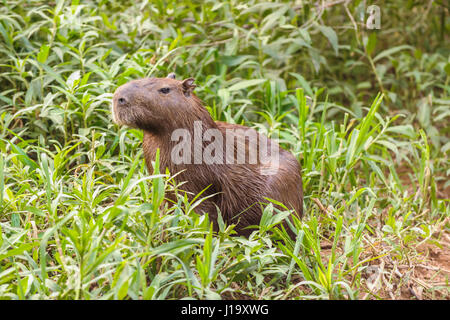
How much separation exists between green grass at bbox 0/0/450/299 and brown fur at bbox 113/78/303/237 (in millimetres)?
154

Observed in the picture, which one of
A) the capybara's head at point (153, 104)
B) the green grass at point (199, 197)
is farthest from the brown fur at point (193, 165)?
the green grass at point (199, 197)

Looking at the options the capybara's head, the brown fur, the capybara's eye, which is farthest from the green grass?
the capybara's eye

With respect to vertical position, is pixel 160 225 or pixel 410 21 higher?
pixel 410 21

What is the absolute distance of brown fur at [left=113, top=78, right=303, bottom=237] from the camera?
3.04m

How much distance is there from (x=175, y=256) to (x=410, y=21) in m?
4.86

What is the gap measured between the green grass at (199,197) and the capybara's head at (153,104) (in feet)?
1.11

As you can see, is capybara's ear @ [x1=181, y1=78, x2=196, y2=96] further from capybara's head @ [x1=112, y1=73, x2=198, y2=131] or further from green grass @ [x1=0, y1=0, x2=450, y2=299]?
green grass @ [x1=0, y1=0, x2=450, y2=299]

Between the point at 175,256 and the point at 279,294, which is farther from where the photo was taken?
the point at 279,294

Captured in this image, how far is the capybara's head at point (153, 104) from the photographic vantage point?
119 inches

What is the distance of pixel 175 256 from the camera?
249cm

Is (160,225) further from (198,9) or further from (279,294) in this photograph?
(198,9)

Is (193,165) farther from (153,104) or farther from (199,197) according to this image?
(153,104)

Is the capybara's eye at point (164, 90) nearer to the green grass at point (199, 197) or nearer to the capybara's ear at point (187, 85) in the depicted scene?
the capybara's ear at point (187, 85)

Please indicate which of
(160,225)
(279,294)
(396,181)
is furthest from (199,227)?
(396,181)
